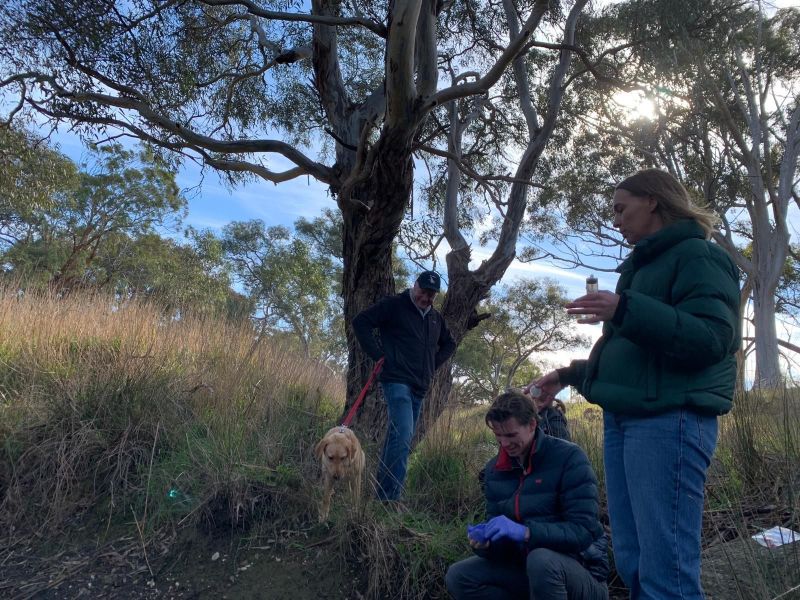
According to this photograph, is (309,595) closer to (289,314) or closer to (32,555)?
(32,555)

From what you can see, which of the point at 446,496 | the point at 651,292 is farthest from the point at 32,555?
the point at 651,292

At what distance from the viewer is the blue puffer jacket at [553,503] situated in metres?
2.51

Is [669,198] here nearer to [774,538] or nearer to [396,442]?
[774,538]

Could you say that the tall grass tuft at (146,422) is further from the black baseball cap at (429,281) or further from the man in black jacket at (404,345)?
the black baseball cap at (429,281)

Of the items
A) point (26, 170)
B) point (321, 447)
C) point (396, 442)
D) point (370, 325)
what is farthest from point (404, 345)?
point (26, 170)

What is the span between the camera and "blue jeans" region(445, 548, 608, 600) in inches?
94.2

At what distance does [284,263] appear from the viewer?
76.6ft

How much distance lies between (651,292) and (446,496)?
253 centimetres

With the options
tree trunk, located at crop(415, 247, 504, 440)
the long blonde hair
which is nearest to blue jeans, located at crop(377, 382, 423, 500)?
tree trunk, located at crop(415, 247, 504, 440)

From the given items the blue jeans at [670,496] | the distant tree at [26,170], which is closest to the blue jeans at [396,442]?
the blue jeans at [670,496]

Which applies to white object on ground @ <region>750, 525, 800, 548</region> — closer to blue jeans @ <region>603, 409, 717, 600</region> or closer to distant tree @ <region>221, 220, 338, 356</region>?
blue jeans @ <region>603, 409, 717, 600</region>

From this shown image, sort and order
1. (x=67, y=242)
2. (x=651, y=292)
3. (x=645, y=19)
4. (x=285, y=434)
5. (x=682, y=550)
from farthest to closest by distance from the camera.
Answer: (x=67, y=242), (x=645, y=19), (x=285, y=434), (x=651, y=292), (x=682, y=550)

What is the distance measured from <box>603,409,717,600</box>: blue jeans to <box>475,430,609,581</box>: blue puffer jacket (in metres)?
0.53

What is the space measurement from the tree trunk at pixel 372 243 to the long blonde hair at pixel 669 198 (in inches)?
110
